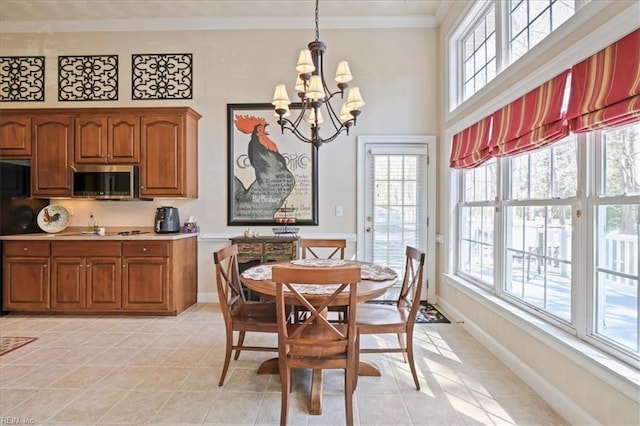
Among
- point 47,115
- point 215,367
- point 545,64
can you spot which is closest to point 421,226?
point 545,64

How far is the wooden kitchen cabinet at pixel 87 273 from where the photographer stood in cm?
356

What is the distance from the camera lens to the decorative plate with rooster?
3.92 metres

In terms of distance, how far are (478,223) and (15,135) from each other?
525 centimetres

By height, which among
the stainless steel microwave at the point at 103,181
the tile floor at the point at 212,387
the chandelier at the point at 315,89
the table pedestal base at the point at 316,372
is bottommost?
the tile floor at the point at 212,387

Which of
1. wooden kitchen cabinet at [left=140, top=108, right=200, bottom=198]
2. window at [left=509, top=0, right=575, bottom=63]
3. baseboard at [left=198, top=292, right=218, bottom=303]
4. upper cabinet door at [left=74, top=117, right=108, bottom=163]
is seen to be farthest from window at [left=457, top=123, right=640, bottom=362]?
upper cabinet door at [left=74, top=117, right=108, bottom=163]

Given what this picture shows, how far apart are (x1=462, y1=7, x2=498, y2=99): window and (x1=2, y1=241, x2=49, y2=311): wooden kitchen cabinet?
16.1ft

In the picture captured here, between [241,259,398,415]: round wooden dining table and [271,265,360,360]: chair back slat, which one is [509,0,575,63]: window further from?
[271,265,360,360]: chair back slat

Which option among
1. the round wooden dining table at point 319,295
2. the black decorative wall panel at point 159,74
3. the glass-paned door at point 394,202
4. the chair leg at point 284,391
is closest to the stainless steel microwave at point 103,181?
the black decorative wall panel at point 159,74

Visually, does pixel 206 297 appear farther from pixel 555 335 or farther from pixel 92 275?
pixel 555 335

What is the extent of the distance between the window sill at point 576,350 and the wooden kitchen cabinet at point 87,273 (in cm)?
380

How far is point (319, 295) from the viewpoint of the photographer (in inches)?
71.5

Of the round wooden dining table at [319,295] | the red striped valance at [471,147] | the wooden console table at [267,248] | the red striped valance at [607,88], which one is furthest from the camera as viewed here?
the wooden console table at [267,248]

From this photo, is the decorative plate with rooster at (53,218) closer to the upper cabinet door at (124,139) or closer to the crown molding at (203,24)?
the upper cabinet door at (124,139)

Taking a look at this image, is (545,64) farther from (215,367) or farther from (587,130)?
(215,367)
